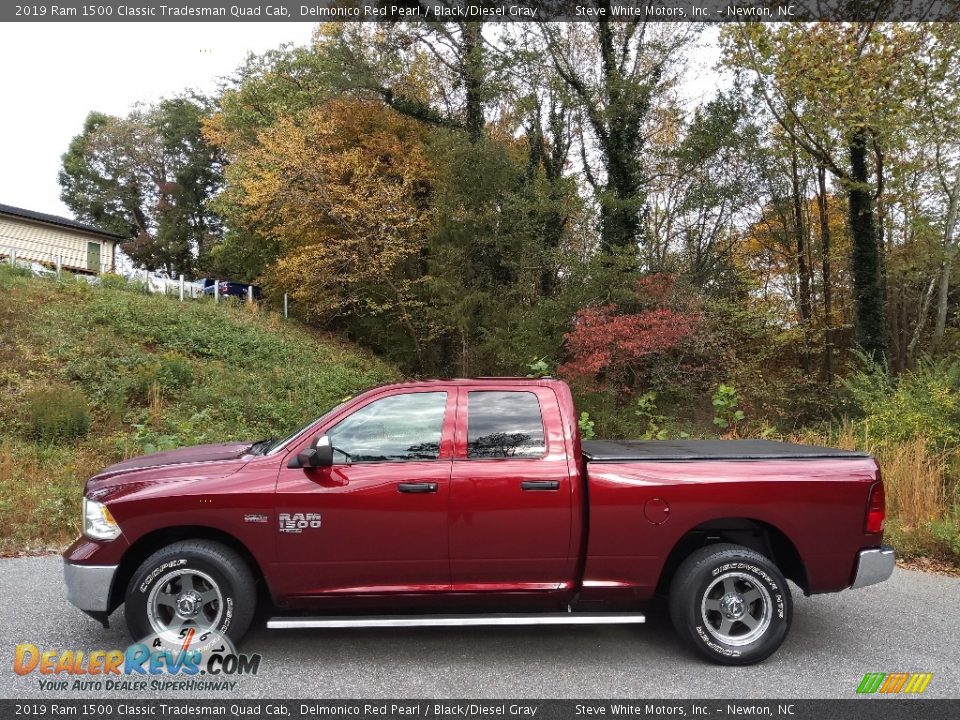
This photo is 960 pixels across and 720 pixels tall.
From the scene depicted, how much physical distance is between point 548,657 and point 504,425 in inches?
57.7

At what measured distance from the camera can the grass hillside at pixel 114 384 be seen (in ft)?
28.9

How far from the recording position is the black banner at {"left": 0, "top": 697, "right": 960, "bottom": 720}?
3.34 meters

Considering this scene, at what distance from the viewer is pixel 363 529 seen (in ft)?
12.9

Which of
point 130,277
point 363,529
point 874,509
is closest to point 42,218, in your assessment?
point 130,277

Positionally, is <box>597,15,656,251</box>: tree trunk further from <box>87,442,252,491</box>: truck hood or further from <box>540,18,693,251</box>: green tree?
<box>87,442,252,491</box>: truck hood

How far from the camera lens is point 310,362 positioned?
22297mm

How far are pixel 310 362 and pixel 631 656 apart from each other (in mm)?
19577

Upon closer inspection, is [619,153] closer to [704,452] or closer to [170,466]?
[704,452]

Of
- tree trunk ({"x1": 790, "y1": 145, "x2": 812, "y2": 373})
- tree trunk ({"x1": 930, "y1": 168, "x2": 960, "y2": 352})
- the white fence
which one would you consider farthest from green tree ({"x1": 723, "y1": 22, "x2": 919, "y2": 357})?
the white fence

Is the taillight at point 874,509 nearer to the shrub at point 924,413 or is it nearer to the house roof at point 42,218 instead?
the shrub at point 924,413

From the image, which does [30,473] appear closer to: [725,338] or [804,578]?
[804,578]

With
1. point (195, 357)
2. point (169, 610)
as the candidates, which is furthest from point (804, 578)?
point (195, 357)

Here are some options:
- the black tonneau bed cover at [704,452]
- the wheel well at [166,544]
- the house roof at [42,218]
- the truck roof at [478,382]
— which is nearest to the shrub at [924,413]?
the black tonneau bed cover at [704,452]

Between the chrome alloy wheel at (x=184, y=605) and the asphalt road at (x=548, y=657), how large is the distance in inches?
13.3
